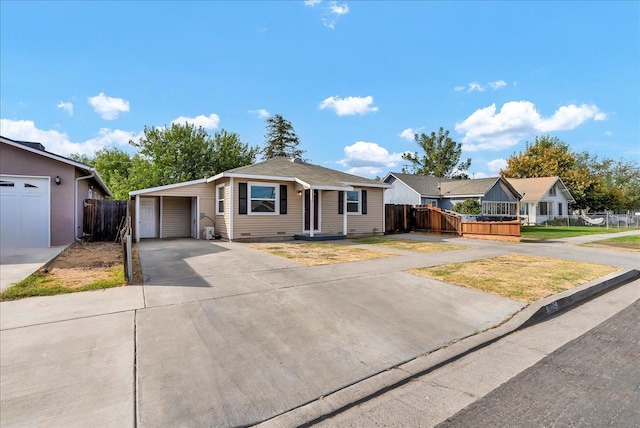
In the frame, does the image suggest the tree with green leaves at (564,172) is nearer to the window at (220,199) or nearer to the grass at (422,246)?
the grass at (422,246)

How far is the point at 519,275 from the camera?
7.41m

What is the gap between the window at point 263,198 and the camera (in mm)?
13847

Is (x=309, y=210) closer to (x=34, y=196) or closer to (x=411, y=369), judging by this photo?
(x=34, y=196)

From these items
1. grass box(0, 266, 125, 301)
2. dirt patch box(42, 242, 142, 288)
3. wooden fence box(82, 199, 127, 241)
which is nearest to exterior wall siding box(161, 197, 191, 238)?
wooden fence box(82, 199, 127, 241)

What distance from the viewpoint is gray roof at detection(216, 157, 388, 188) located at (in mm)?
14062

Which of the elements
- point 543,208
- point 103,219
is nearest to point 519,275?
point 103,219

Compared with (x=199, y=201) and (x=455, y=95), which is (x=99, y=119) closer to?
(x=199, y=201)

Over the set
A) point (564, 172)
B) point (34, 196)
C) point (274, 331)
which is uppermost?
point (564, 172)

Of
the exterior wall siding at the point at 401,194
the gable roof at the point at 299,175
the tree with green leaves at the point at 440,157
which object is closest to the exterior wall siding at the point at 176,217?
the gable roof at the point at 299,175

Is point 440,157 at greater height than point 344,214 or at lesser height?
greater

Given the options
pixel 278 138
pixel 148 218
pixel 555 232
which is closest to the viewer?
pixel 148 218

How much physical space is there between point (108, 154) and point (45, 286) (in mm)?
42310

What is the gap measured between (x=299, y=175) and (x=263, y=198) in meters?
2.17

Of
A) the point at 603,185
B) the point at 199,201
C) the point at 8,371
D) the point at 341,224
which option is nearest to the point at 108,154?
the point at 199,201
